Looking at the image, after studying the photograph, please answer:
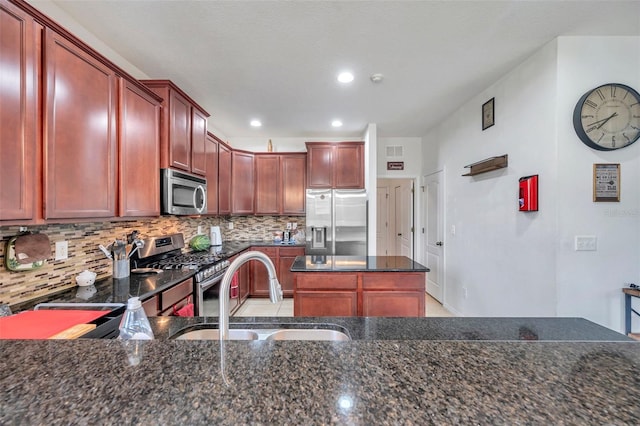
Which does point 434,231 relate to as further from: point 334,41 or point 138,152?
point 138,152

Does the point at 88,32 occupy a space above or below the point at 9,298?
above

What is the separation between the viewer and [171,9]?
174 cm

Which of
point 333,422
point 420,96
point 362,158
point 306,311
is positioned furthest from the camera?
point 362,158

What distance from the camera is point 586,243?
2.02 m

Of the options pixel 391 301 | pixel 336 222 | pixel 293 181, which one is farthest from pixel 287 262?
pixel 391 301

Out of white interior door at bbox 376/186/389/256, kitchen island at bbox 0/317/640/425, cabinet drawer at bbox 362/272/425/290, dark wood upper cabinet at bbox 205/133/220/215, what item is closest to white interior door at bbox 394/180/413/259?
white interior door at bbox 376/186/389/256

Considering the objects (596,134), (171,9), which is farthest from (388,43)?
(596,134)

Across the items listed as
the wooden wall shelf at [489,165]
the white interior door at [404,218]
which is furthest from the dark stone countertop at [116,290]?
the white interior door at [404,218]

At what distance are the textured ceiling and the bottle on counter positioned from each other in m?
1.89

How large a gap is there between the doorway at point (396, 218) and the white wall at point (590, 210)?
278 centimetres

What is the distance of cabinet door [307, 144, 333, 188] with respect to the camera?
13.6ft

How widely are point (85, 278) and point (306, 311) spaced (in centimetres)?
168

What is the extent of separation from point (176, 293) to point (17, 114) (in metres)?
1.40

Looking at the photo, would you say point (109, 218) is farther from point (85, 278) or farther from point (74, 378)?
point (74, 378)
